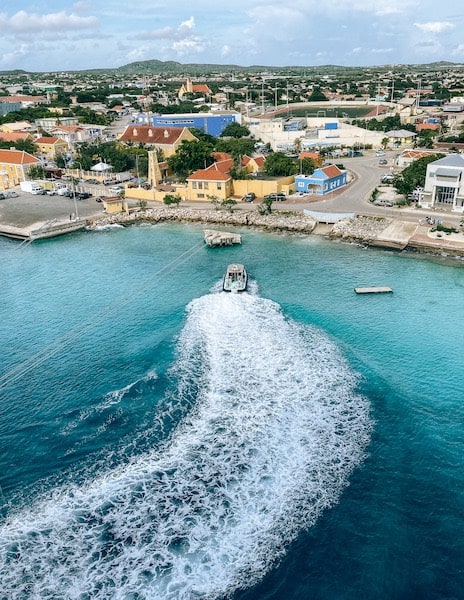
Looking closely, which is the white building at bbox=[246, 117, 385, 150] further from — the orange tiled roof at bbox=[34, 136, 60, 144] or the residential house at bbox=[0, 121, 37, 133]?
the residential house at bbox=[0, 121, 37, 133]

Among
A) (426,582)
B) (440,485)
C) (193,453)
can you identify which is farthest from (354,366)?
(426,582)

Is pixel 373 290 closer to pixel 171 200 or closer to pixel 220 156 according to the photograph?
pixel 171 200

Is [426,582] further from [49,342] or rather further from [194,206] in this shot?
[194,206]

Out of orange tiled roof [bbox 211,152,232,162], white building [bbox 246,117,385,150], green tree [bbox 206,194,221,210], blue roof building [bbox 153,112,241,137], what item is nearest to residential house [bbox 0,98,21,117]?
blue roof building [bbox 153,112,241,137]

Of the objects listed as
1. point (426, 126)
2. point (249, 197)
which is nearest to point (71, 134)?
point (249, 197)

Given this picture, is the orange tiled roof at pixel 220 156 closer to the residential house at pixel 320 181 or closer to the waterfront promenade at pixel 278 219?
the waterfront promenade at pixel 278 219

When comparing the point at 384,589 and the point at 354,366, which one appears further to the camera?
the point at 354,366
